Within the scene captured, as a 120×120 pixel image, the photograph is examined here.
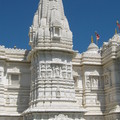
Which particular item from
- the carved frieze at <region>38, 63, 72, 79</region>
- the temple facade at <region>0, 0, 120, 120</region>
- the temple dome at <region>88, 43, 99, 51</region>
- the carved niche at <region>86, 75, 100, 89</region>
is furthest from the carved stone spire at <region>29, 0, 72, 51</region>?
the temple dome at <region>88, 43, 99, 51</region>

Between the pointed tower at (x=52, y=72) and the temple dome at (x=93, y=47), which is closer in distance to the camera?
the pointed tower at (x=52, y=72)

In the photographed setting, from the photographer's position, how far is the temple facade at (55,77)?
872 inches

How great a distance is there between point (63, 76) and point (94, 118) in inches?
261

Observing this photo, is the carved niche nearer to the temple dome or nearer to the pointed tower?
the pointed tower

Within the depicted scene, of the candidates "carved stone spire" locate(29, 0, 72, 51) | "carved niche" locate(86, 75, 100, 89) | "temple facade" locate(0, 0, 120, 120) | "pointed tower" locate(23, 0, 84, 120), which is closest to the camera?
"pointed tower" locate(23, 0, 84, 120)

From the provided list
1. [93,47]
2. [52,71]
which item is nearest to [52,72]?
[52,71]

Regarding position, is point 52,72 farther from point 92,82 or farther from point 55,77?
point 92,82

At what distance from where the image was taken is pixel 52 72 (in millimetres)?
22906

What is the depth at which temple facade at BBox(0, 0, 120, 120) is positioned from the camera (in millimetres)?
22141

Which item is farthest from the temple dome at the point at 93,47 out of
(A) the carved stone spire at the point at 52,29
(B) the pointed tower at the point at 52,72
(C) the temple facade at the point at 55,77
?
(B) the pointed tower at the point at 52,72

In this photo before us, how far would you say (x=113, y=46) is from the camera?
26.9 metres

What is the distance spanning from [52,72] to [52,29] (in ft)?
13.8

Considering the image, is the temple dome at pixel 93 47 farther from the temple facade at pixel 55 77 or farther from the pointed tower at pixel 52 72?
the pointed tower at pixel 52 72

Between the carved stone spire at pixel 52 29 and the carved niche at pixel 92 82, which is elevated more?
the carved stone spire at pixel 52 29
